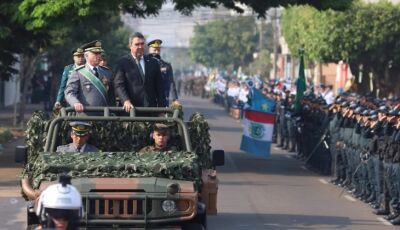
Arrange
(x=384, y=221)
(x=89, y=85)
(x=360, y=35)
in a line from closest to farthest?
(x=89, y=85), (x=384, y=221), (x=360, y=35)

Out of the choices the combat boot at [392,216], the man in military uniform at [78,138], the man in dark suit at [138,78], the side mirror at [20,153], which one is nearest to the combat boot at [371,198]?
the combat boot at [392,216]

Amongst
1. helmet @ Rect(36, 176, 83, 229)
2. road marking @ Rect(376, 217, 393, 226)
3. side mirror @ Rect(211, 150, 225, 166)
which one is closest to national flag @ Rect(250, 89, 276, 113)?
road marking @ Rect(376, 217, 393, 226)

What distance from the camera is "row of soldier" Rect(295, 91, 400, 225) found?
17438mm

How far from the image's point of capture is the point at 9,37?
2439 centimetres

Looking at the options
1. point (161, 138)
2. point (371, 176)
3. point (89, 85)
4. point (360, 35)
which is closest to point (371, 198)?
point (371, 176)

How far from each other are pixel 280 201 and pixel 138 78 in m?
5.35

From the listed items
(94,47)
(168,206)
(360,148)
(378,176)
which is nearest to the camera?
(168,206)

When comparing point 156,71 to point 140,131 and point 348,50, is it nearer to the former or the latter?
point 140,131

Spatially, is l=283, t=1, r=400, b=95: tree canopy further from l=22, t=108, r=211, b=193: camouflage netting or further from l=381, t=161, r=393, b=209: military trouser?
l=22, t=108, r=211, b=193: camouflage netting

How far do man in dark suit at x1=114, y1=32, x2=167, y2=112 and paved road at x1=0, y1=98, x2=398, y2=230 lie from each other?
2.03 meters

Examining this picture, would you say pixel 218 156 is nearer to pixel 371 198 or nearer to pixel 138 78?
pixel 138 78

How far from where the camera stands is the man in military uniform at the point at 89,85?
44.8 ft

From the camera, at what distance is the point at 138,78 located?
14.4 meters

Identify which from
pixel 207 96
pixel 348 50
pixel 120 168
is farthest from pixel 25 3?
pixel 207 96
